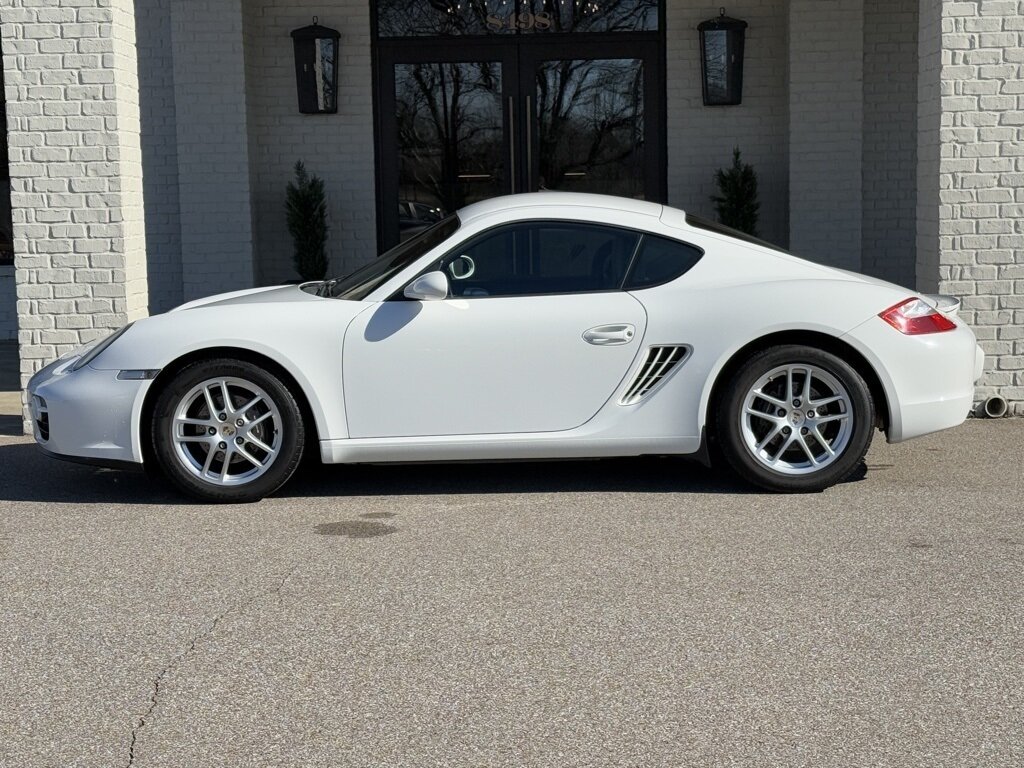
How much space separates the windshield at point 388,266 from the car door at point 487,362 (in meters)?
0.18

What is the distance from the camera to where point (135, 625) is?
4820 mm

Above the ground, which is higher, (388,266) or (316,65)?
(316,65)

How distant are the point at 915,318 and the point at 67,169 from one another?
5.19 m

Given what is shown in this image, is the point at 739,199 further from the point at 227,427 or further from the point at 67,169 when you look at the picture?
the point at 227,427

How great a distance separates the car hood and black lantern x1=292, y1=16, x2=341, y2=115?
220 inches

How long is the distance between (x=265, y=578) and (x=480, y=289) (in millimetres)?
1961

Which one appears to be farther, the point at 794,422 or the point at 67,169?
the point at 67,169

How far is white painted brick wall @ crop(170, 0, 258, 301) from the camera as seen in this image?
493 inches

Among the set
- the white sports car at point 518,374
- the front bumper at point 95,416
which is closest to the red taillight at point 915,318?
the white sports car at point 518,374

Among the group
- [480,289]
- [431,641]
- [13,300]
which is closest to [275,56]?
[13,300]

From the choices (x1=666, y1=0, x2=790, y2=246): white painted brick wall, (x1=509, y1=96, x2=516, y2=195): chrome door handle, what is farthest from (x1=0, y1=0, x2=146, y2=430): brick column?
(x1=666, y1=0, x2=790, y2=246): white painted brick wall

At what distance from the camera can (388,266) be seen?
7.01 m

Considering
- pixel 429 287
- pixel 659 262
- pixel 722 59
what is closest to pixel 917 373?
pixel 659 262

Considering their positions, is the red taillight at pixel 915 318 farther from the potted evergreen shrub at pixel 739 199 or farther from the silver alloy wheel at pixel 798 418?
the potted evergreen shrub at pixel 739 199
